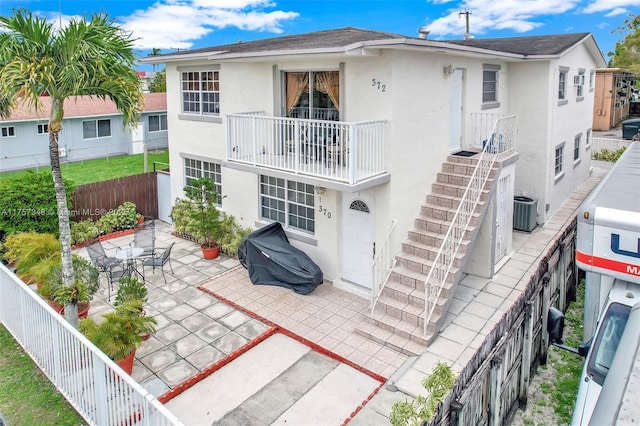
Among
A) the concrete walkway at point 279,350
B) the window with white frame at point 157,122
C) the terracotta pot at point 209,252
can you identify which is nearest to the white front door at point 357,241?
the concrete walkway at point 279,350

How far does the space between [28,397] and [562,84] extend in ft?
54.8

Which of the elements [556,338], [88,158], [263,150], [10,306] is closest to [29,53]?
[10,306]

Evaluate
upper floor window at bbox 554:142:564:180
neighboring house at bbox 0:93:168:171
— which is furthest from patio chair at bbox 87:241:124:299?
neighboring house at bbox 0:93:168:171

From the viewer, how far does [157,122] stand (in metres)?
36.2

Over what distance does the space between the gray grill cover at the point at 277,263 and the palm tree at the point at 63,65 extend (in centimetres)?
423

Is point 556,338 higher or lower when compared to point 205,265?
higher

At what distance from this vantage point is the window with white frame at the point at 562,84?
15.9m

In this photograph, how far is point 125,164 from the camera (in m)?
29.3

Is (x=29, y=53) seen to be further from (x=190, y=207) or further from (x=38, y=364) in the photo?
(x=190, y=207)

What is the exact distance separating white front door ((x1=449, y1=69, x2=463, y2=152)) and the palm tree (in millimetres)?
7454

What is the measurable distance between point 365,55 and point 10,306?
8146mm

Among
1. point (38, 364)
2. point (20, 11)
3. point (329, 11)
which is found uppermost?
point (329, 11)

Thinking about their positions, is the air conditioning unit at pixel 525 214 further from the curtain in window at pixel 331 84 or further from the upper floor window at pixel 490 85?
the curtain in window at pixel 331 84

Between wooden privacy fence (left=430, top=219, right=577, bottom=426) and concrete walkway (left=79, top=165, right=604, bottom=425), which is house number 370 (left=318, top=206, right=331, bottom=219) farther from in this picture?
wooden privacy fence (left=430, top=219, right=577, bottom=426)
